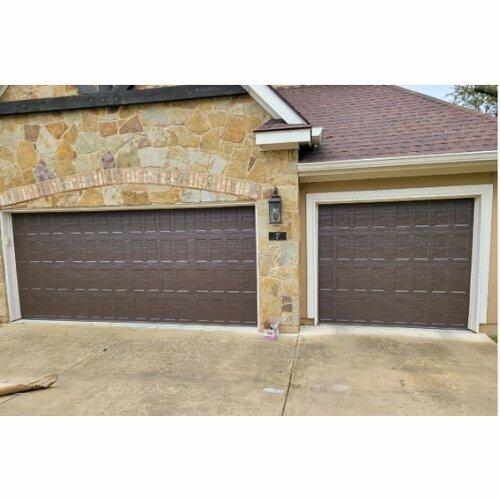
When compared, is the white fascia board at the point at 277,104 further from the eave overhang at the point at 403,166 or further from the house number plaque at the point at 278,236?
the house number plaque at the point at 278,236

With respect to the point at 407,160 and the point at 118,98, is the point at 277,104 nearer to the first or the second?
the point at 407,160

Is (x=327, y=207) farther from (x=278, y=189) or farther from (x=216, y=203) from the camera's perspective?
(x=216, y=203)

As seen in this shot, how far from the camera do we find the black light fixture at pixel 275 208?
199 inches

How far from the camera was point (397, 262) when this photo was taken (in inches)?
211

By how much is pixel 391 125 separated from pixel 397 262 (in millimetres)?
2208

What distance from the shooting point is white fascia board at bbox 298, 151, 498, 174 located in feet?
14.9

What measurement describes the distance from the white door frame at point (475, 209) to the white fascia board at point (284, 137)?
941 mm

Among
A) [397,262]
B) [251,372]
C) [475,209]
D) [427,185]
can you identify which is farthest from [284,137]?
[251,372]

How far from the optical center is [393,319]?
549cm

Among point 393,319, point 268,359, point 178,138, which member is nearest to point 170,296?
point 268,359

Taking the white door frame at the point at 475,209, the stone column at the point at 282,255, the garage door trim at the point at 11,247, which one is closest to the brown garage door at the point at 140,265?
the garage door trim at the point at 11,247

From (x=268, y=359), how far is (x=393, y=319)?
2328mm

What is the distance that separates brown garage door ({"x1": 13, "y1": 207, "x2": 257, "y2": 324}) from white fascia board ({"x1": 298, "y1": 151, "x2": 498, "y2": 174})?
123cm

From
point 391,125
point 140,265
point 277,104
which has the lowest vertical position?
point 140,265
